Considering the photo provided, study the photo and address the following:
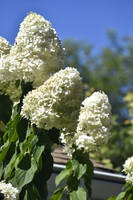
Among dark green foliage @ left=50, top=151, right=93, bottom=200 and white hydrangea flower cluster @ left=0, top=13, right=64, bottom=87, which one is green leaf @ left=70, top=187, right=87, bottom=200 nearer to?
dark green foliage @ left=50, top=151, right=93, bottom=200

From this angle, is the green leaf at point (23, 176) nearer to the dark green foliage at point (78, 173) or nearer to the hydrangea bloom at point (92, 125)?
the dark green foliage at point (78, 173)

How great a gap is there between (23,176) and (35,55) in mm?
702

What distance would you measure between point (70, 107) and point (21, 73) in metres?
0.39

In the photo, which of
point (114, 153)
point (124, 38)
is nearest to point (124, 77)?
point (124, 38)

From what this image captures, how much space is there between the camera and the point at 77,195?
2.80 m

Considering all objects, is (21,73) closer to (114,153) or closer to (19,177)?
(19,177)

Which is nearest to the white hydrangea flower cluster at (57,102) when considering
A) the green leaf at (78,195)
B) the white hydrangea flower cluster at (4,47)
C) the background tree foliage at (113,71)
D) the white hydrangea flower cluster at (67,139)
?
the white hydrangea flower cluster at (67,139)

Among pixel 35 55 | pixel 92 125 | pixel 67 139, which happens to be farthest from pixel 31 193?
pixel 35 55

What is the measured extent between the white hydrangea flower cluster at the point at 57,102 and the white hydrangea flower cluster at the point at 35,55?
18cm

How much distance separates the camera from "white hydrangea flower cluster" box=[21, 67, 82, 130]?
110 inches

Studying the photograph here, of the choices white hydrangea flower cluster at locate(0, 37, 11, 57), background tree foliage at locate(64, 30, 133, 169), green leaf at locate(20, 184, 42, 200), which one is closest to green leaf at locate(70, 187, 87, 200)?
green leaf at locate(20, 184, 42, 200)

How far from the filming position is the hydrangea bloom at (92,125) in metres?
2.69

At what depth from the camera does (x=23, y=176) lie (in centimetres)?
285

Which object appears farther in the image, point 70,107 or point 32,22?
point 32,22
